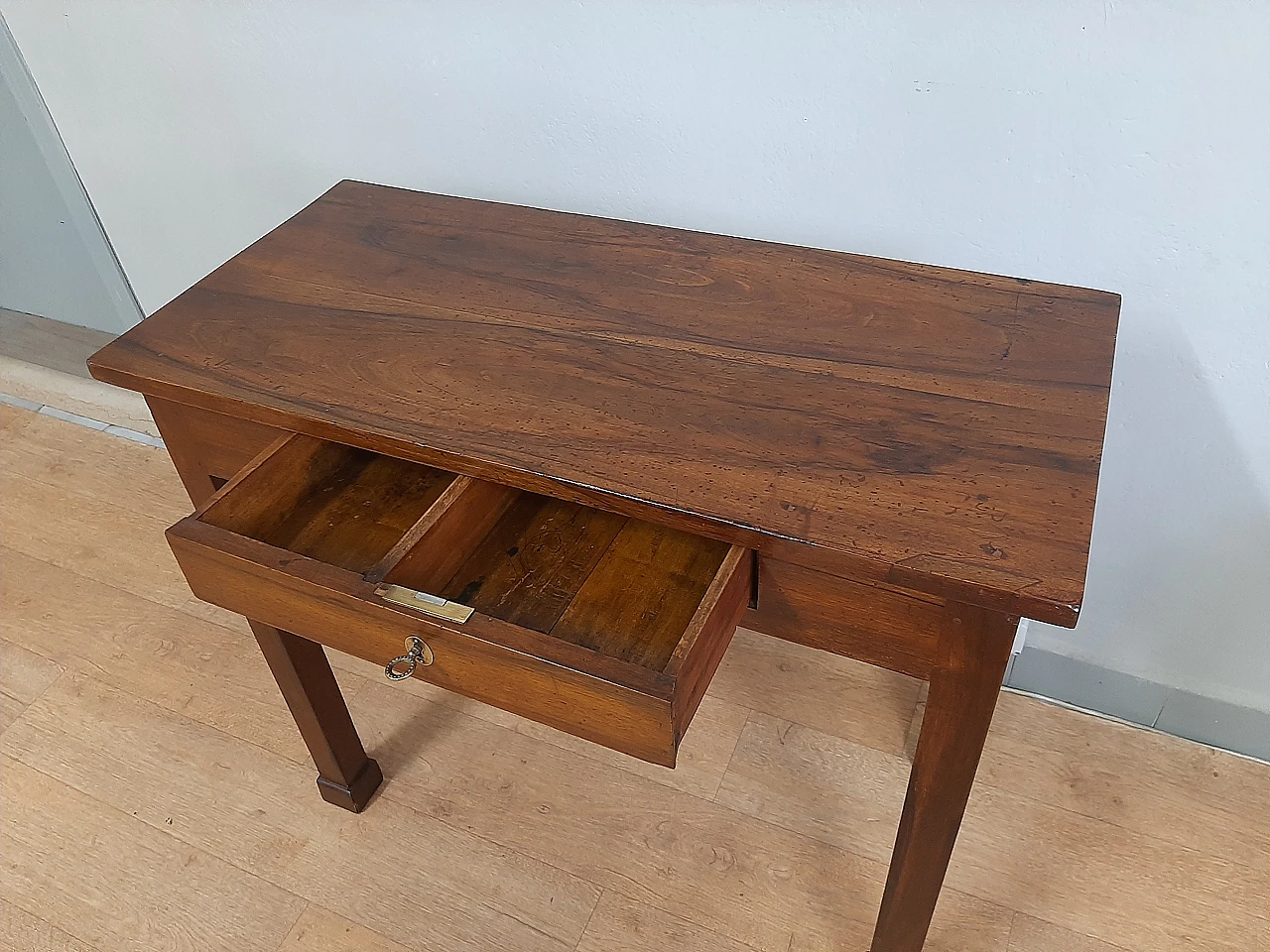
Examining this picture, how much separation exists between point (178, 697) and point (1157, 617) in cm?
132

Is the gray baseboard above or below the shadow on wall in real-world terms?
below

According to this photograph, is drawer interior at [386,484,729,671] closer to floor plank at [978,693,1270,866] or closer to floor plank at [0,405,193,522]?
floor plank at [978,693,1270,866]

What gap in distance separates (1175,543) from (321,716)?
1.01 metres

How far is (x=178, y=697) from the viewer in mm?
1394

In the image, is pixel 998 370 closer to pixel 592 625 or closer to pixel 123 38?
pixel 592 625

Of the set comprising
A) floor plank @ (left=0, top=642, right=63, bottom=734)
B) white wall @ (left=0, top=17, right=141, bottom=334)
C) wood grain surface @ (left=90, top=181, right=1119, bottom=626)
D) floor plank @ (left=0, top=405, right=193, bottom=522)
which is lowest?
floor plank @ (left=0, top=642, right=63, bottom=734)

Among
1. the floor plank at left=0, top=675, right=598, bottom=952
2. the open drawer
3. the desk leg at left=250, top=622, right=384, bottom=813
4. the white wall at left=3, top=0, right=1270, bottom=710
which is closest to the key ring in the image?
the open drawer

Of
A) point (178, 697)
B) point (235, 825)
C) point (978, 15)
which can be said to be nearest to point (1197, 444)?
point (978, 15)

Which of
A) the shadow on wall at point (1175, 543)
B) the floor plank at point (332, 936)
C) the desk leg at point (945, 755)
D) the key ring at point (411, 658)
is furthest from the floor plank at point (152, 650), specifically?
the shadow on wall at point (1175, 543)

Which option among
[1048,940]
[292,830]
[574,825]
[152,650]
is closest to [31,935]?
[292,830]

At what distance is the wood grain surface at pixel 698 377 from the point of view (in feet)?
2.23

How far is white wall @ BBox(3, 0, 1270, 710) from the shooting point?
0.91 meters

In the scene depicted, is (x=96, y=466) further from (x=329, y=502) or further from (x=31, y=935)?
(x=329, y=502)

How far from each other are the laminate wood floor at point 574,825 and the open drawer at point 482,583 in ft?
1.68
